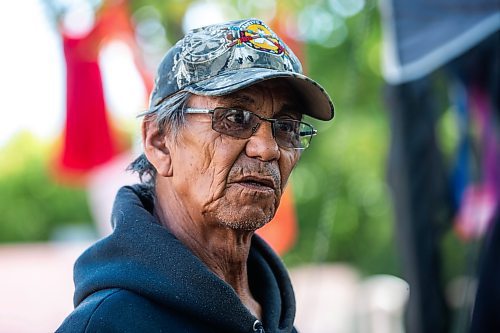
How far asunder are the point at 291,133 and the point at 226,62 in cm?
25

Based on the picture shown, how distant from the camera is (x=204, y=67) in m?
1.81

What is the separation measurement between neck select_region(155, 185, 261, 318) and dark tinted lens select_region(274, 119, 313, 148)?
235mm

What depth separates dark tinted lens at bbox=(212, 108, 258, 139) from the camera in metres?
1.81

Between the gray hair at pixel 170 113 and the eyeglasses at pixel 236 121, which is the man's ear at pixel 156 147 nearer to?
the gray hair at pixel 170 113

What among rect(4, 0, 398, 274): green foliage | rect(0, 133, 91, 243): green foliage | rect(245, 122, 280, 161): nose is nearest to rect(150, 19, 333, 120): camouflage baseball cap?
rect(245, 122, 280, 161): nose

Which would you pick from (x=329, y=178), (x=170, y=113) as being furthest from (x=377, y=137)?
(x=170, y=113)

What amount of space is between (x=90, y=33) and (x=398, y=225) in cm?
357

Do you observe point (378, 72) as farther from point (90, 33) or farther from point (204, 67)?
point (204, 67)

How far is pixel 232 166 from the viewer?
5.94 feet

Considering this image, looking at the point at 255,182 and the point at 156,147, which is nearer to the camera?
the point at 255,182

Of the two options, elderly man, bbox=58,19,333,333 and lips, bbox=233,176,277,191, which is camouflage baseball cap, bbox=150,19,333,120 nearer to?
elderly man, bbox=58,19,333,333

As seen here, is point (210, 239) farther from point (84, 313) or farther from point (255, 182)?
point (84, 313)

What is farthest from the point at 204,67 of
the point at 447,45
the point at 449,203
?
the point at 449,203

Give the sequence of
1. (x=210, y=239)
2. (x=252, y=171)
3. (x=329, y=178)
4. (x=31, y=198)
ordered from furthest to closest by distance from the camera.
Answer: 1. (x=31, y=198)
2. (x=329, y=178)
3. (x=210, y=239)
4. (x=252, y=171)
